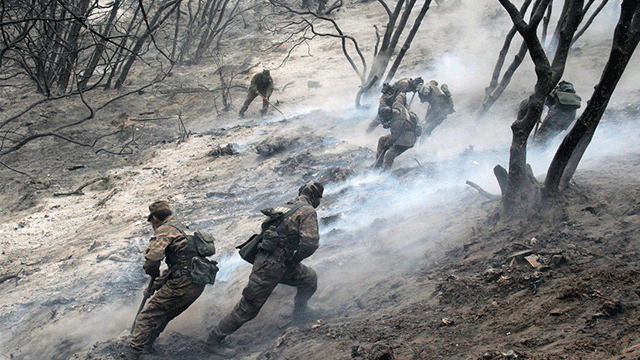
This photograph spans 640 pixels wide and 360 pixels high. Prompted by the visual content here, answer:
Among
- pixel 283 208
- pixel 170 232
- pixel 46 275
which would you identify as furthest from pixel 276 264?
pixel 46 275

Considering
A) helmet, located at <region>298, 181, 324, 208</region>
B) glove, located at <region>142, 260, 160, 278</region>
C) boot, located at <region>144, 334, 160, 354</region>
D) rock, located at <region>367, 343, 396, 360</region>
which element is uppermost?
helmet, located at <region>298, 181, 324, 208</region>

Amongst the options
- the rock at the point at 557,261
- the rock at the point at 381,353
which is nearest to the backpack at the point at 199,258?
the rock at the point at 381,353

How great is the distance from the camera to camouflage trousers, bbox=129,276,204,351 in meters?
3.95

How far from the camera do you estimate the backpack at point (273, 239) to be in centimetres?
413

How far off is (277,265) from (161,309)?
116 centimetres

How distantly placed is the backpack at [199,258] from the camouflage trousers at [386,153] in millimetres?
4230

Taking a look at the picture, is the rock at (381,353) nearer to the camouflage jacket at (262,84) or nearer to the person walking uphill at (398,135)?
the person walking uphill at (398,135)

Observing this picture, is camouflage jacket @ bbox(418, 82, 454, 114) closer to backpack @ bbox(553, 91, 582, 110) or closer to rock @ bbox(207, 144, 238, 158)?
backpack @ bbox(553, 91, 582, 110)

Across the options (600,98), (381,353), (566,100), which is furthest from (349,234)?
(566,100)

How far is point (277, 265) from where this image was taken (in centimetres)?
414

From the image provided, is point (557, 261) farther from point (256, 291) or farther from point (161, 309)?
point (161, 309)

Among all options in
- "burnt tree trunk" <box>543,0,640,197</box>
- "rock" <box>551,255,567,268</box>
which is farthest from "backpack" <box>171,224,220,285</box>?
"burnt tree trunk" <box>543,0,640,197</box>

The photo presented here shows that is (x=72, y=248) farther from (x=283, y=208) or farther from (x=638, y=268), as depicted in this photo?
(x=638, y=268)

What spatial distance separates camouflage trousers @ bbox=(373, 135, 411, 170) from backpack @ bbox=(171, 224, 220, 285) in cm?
423
